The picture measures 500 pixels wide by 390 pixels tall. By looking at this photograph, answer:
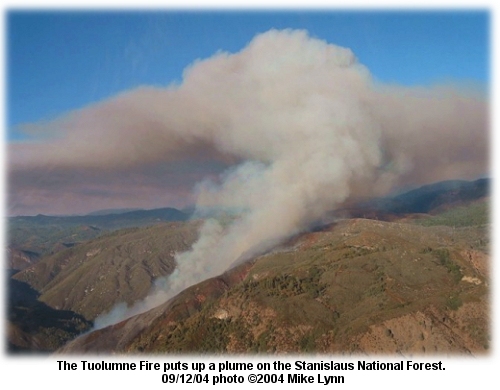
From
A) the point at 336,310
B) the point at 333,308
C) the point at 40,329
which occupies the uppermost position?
the point at 333,308

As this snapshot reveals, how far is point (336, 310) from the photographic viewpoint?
197 ft

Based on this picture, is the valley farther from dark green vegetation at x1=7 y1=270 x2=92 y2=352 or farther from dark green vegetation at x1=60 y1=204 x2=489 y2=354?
dark green vegetation at x1=7 y1=270 x2=92 y2=352

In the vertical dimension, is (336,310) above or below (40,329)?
above

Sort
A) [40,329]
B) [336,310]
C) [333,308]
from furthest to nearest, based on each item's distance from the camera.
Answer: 1. [40,329]
2. [333,308]
3. [336,310]

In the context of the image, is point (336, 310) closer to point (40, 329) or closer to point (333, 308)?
point (333, 308)

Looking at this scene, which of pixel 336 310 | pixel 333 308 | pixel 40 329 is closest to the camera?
pixel 336 310

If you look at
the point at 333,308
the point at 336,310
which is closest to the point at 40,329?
the point at 333,308

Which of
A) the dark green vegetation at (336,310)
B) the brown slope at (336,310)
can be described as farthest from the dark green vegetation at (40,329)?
the brown slope at (336,310)

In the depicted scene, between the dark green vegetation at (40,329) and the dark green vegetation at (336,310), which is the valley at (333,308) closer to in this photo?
the dark green vegetation at (336,310)

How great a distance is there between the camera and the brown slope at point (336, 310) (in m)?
51.9

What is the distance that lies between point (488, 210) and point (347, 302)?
118 meters

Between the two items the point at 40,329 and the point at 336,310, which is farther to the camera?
the point at 40,329

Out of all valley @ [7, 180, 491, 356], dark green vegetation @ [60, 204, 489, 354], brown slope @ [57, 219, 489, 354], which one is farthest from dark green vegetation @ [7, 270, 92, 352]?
brown slope @ [57, 219, 489, 354]

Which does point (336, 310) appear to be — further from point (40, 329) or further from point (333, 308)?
point (40, 329)
